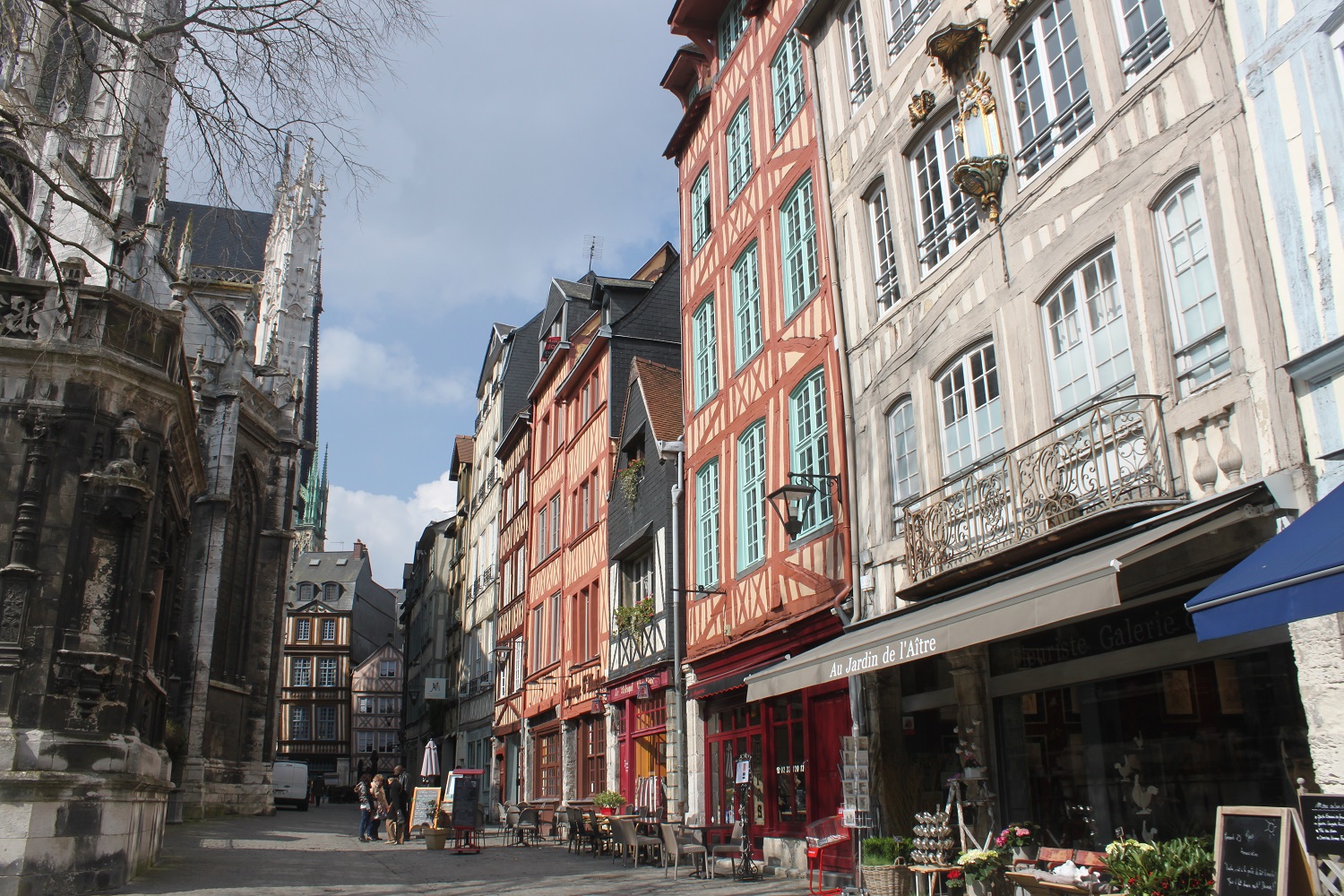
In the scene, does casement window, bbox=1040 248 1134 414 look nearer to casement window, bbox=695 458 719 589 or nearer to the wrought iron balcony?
the wrought iron balcony

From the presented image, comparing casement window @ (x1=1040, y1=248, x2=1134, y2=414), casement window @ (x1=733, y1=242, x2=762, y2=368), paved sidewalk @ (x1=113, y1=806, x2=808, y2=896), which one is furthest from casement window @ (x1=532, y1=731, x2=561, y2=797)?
casement window @ (x1=1040, y1=248, x2=1134, y2=414)

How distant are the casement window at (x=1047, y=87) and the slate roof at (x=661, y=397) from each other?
831 cm


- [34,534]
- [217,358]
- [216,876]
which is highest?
[217,358]

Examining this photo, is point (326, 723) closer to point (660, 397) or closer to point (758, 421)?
point (660, 397)

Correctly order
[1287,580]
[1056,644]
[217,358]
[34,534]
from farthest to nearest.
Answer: [217,358] < [34,534] < [1056,644] < [1287,580]

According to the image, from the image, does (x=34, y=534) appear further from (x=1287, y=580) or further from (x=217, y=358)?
(x=217, y=358)

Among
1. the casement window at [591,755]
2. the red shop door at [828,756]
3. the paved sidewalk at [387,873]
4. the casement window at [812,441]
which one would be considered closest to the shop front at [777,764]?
the red shop door at [828,756]

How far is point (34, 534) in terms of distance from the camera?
910 centimetres

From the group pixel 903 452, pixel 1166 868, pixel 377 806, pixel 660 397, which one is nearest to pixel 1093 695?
pixel 1166 868

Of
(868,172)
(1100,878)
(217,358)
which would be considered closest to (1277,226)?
(1100,878)

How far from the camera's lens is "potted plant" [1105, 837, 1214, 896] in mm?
5121

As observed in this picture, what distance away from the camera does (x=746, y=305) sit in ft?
44.2

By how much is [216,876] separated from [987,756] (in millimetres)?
7417

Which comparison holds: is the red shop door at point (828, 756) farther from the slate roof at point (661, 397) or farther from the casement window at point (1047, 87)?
the slate roof at point (661, 397)
